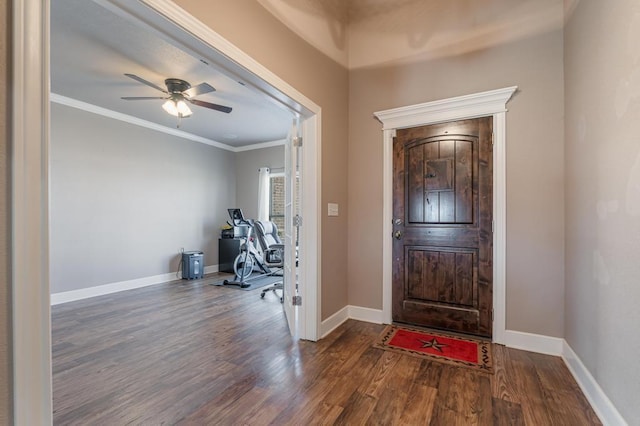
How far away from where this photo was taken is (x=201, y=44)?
1527mm

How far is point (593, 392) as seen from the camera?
167 centimetres

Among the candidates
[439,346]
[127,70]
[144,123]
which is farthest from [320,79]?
[144,123]

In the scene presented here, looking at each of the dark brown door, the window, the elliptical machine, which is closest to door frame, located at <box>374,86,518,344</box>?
the dark brown door

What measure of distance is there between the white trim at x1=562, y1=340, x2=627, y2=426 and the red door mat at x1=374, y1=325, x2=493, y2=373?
50 cm

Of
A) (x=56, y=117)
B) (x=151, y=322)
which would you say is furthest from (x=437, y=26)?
(x=56, y=117)

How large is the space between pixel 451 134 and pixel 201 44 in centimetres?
219

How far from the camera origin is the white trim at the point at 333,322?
8.65 feet

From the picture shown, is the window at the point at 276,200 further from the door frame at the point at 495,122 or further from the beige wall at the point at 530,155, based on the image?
the beige wall at the point at 530,155

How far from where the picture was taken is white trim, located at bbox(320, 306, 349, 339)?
2637 millimetres

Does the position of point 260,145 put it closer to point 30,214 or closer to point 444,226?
point 444,226

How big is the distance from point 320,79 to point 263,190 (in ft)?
12.2

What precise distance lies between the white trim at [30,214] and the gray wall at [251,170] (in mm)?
5001

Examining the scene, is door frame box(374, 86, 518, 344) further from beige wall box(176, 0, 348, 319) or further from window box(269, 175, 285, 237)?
window box(269, 175, 285, 237)

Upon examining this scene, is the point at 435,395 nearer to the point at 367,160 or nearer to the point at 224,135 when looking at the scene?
the point at 367,160
